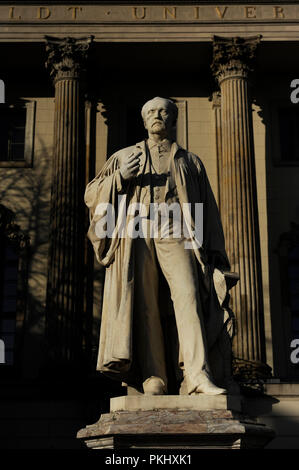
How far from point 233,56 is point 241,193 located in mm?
4185

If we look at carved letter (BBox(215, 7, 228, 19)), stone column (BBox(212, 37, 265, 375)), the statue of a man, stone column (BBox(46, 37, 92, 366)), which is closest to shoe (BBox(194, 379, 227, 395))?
the statue of a man

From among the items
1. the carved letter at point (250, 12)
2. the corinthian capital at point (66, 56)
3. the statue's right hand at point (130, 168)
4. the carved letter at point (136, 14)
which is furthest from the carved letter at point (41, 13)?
the statue's right hand at point (130, 168)

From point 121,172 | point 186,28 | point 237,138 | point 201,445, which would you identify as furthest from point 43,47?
point 201,445

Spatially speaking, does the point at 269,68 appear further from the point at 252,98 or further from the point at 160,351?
the point at 160,351

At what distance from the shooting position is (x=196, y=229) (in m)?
5.80

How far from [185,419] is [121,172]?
187 cm

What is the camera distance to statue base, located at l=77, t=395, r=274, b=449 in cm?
480

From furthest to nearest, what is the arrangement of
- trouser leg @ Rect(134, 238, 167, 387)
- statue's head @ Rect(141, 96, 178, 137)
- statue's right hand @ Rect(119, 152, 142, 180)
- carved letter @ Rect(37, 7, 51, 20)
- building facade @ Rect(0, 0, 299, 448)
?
1. carved letter @ Rect(37, 7, 51, 20)
2. building facade @ Rect(0, 0, 299, 448)
3. statue's head @ Rect(141, 96, 178, 137)
4. statue's right hand @ Rect(119, 152, 142, 180)
5. trouser leg @ Rect(134, 238, 167, 387)

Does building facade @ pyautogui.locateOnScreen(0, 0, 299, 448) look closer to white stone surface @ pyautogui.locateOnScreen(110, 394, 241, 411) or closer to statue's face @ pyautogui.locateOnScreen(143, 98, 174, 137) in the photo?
statue's face @ pyautogui.locateOnScreen(143, 98, 174, 137)

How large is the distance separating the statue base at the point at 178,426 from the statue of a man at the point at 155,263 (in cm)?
17

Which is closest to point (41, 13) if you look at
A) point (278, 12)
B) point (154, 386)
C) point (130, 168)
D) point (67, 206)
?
point (67, 206)

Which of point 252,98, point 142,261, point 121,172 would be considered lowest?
point 142,261

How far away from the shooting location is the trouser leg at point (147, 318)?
549 centimetres

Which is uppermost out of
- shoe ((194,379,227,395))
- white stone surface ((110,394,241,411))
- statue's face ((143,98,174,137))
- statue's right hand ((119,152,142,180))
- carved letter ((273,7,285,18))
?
carved letter ((273,7,285,18))
